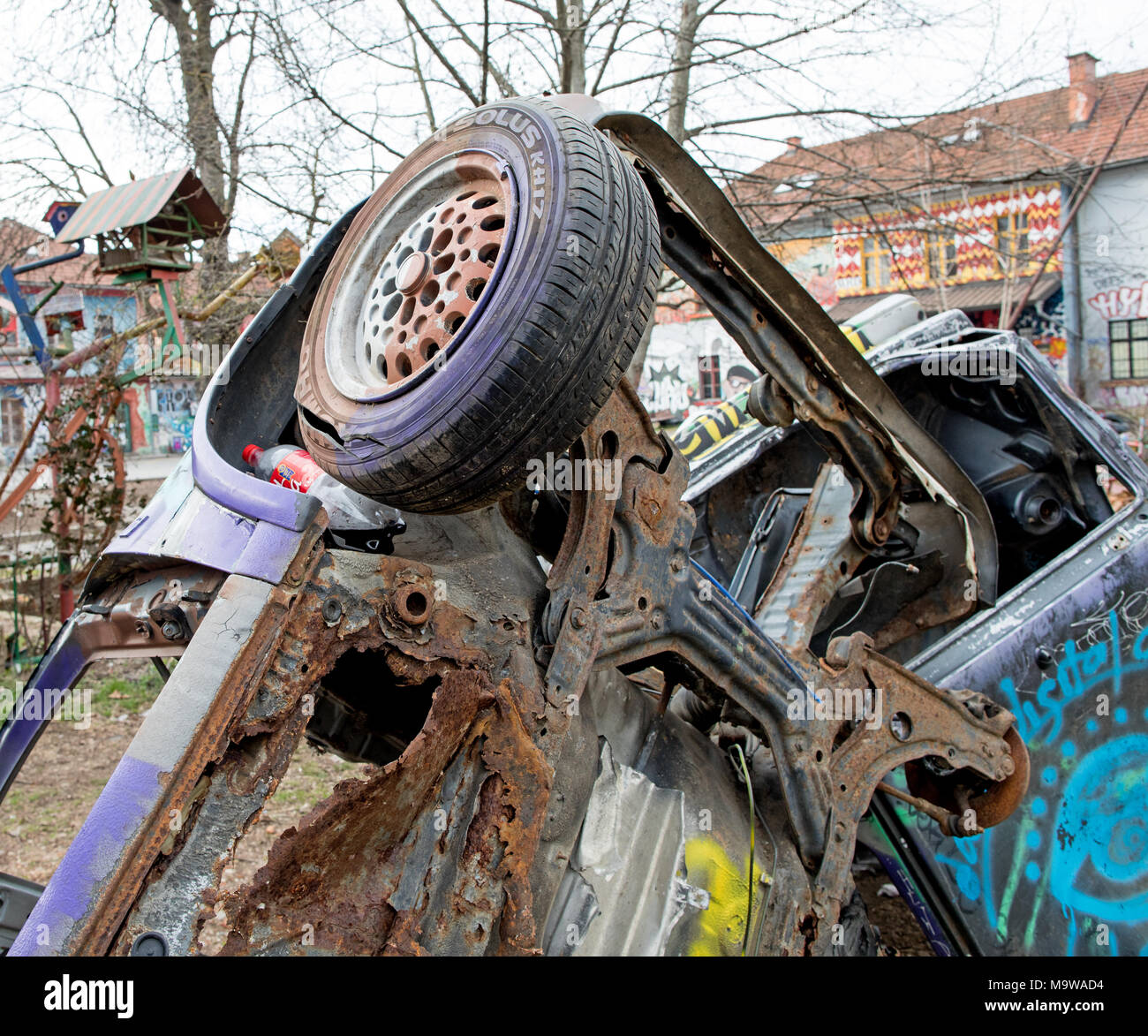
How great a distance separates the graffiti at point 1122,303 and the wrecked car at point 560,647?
2301 centimetres

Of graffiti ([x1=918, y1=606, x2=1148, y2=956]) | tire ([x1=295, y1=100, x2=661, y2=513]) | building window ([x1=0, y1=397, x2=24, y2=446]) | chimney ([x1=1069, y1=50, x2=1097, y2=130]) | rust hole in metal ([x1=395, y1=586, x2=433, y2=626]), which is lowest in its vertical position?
graffiti ([x1=918, y1=606, x2=1148, y2=956])

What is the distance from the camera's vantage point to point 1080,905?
3059 millimetres

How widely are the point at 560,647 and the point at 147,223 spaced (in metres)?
6.60

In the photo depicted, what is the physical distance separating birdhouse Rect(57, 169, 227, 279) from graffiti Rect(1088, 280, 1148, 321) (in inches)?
852

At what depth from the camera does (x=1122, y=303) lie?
2314 cm

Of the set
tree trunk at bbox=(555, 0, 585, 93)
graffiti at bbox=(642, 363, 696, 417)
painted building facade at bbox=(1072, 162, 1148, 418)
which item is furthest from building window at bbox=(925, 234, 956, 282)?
graffiti at bbox=(642, 363, 696, 417)

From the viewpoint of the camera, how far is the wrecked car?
66.8 inches

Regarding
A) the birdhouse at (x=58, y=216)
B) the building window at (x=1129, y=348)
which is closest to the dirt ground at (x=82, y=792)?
the birdhouse at (x=58, y=216)

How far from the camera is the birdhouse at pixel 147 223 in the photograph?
7336 mm

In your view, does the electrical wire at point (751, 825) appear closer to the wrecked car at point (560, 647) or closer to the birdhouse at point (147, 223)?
the wrecked car at point (560, 647)

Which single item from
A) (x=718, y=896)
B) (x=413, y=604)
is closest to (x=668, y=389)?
(x=718, y=896)

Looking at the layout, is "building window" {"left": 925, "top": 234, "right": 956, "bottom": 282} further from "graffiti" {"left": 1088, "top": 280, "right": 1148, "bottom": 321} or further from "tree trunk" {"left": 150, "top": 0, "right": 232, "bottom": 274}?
"graffiti" {"left": 1088, "top": 280, "right": 1148, "bottom": 321}

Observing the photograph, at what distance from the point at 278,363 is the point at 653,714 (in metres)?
1.25
